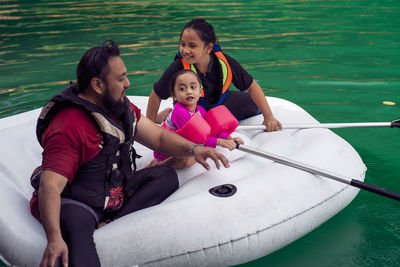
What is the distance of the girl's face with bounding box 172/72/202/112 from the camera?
8.09 ft

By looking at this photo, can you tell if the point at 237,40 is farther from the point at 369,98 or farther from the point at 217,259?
the point at 217,259

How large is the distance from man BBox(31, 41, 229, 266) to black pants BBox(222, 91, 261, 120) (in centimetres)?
104

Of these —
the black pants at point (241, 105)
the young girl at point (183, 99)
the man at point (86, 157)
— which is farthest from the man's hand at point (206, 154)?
the black pants at point (241, 105)

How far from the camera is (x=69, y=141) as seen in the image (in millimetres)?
1660

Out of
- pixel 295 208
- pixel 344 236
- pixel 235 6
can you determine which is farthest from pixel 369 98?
pixel 235 6

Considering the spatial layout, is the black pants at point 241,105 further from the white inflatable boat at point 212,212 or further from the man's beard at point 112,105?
the man's beard at point 112,105

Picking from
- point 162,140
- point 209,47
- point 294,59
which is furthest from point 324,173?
point 294,59

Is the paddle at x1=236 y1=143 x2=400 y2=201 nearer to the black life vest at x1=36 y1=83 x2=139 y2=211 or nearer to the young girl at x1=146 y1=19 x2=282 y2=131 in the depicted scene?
the young girl at x1=146 y1=19 x2=282 y2=131

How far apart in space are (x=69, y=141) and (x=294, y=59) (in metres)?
4.56

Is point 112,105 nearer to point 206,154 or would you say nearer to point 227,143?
point 206,154

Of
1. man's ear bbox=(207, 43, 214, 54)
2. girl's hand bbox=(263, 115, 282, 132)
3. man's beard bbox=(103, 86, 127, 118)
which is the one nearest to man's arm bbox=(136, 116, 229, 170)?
man's beard bbox=(103, 86, 127, 118)

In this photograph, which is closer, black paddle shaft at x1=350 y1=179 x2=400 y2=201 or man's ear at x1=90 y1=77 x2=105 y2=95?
man's ear at x1=90 y1=77 x2=105 y2=95

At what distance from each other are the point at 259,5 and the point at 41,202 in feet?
33.1

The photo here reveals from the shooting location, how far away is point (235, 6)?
35.7ft
